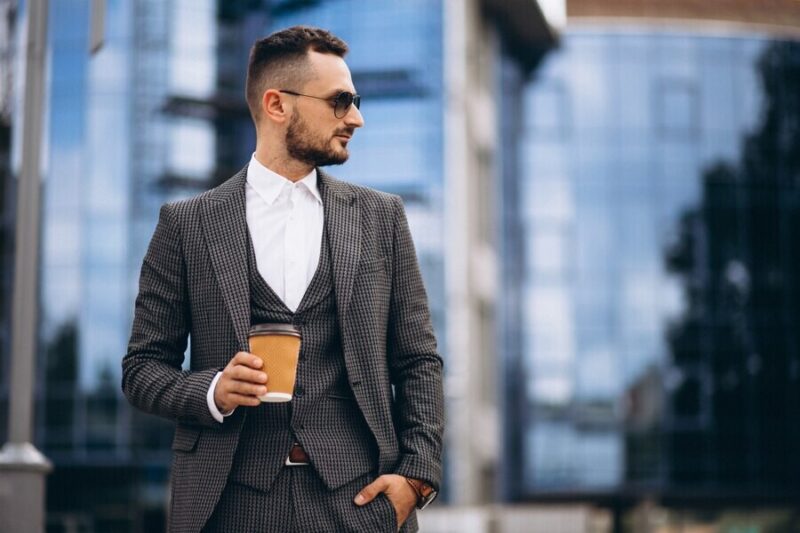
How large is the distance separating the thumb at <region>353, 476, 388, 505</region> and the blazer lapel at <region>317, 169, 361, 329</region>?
1.35 ft

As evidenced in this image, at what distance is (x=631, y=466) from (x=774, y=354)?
627 centimetres

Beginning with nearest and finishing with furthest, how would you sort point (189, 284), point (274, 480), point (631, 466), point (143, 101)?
point (274, 480)
point (189, 284)
point (143, 101)
point (631, 466)

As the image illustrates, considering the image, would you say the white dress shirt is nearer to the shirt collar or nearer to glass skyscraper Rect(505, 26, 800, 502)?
the shirt collar

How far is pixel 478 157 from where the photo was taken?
4803 cm

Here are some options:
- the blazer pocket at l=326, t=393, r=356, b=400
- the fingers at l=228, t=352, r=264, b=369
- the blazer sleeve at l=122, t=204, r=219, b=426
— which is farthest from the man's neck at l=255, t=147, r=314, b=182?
the fingers at l=228, t=352, r=264, b=369

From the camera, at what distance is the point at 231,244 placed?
12.0ft

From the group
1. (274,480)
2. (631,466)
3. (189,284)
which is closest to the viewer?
(274,480)

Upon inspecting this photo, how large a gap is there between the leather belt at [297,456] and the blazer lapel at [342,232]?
0.34 m

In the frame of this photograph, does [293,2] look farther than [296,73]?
Yes

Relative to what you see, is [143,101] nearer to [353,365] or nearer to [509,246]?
[509,246]

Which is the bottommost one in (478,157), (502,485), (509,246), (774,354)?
(502,485)

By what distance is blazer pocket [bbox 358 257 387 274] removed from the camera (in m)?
3.72

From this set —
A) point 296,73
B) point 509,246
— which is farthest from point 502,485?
point 296,73

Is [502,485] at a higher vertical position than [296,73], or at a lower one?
lower
